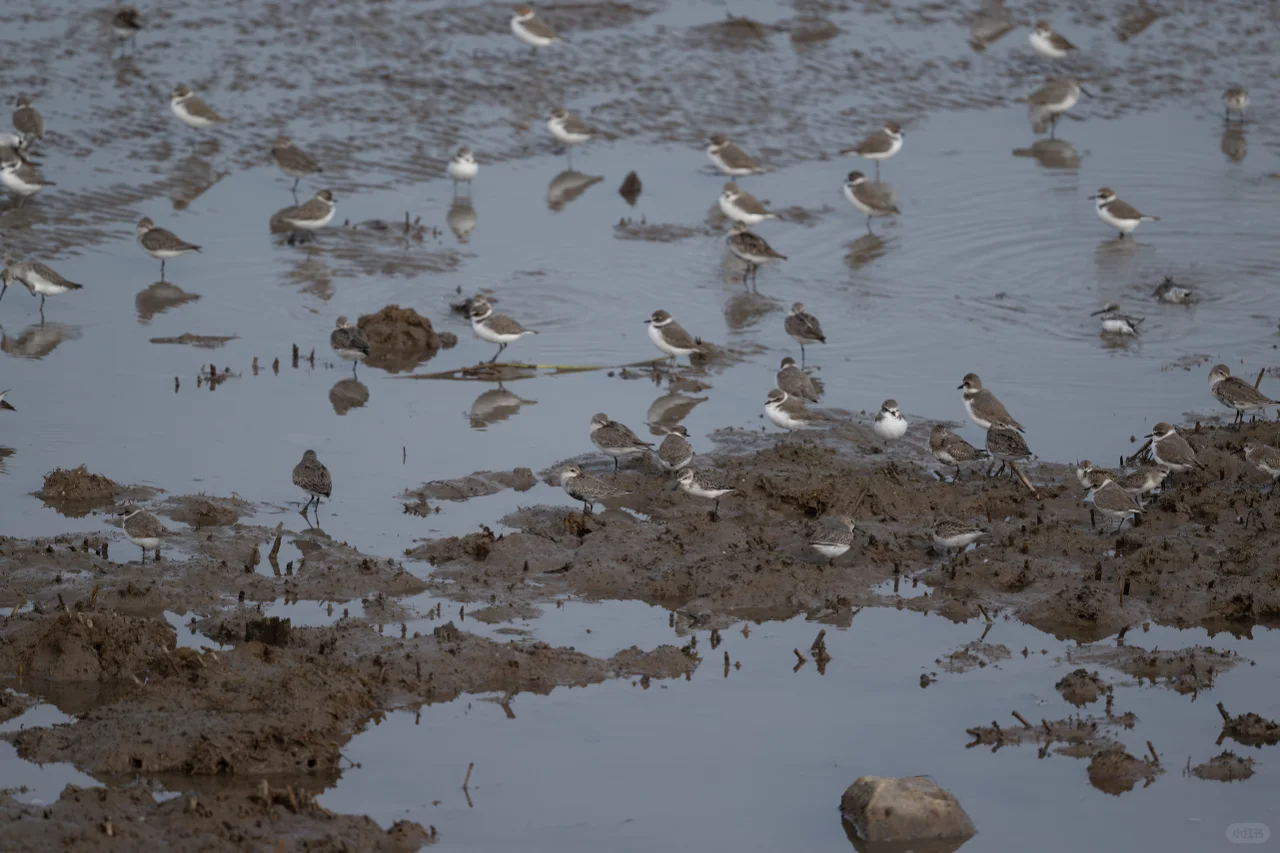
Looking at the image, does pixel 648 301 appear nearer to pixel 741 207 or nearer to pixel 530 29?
pixel 741 207

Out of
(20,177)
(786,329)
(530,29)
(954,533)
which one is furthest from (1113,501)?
(530,29)

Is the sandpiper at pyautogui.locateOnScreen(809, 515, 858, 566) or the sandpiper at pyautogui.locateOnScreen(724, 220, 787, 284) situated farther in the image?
the sandpiper at pyautogui.locateOnScreen(724, 220, 787, 284)

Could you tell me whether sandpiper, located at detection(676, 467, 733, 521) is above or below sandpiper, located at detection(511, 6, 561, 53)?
above

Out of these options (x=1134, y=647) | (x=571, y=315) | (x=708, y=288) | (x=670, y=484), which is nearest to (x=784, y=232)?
(x=708, y=288)

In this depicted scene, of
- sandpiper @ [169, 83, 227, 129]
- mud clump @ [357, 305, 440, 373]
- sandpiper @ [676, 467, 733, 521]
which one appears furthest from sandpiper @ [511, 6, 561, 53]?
sandpiper @ [676, 467, 733, 521]

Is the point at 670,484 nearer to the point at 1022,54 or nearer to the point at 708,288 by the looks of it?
the point at 708,288

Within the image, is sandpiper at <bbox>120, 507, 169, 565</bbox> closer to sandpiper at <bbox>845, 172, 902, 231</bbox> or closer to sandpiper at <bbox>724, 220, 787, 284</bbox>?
sandpiper at <bbox>724, 220, 787, 284</bbox>

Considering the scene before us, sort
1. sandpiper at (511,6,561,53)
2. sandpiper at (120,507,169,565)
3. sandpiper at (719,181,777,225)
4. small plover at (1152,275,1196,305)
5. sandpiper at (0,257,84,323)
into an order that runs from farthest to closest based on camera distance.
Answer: sandpiper at (511,6,561,53), sandpiper at (719,181,777,225), small plover at (1152,275,1196,305), sandpiper at (0,257,84,323), sandpiper at (120,507,169,565)

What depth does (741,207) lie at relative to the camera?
21.0 metres

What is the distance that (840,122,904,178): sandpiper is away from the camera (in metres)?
24.1

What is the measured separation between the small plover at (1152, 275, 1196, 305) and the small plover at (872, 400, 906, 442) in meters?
6.46

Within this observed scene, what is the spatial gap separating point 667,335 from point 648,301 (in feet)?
8.22

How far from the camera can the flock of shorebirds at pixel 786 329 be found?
12344 mm

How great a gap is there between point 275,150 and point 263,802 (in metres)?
15.2
